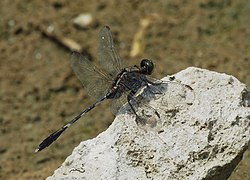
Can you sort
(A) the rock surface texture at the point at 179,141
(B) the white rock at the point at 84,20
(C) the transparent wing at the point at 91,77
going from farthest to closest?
1. (B) the white rock at the point at 84,20
2. (C) the transparent wing at the point at 91,77
3. (A) the rock surface texture at the point at 179,141

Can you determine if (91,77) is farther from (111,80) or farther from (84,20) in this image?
(84,20)

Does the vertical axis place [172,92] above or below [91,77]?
below

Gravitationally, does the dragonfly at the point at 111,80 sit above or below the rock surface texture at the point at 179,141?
above

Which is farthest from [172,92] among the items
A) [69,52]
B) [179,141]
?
[69,52]

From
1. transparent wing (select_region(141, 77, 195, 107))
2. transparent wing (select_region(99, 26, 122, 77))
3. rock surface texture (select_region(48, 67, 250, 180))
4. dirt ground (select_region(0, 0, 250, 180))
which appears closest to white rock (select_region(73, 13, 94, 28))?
dirt ground (select_region(0, 0, 250, 180))

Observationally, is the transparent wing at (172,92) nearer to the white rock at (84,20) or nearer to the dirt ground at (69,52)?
the dirt ground at (69,52)

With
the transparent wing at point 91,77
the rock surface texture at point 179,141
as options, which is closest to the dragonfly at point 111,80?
the transparent wing at point 91,77

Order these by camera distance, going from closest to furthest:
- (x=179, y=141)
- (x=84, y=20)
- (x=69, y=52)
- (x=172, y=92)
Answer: (x=179, y=141) → (x=172, y=92) → (x=69, y=52) → (x=84, y=20)

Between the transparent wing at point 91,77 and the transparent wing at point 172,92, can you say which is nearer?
the transparent wing at point 172,92
